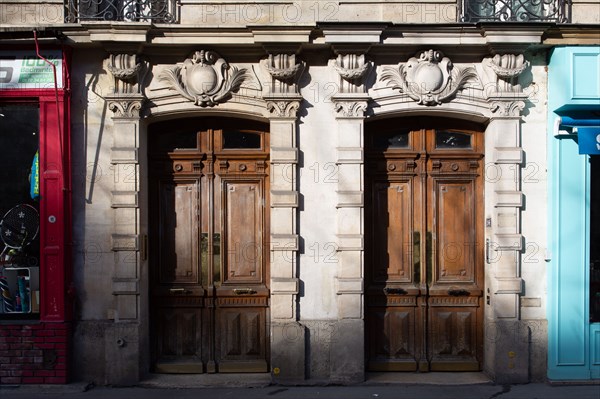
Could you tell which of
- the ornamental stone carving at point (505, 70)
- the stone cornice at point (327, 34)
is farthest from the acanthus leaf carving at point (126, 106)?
the ornamental stone carving at point (505, 70)

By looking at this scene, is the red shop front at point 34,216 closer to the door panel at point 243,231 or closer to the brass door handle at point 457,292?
the door panel at point 243,231

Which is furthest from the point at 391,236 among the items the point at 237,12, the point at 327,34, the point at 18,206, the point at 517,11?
the point at 18,206

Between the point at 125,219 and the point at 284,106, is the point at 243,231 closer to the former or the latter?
the point at 125,219

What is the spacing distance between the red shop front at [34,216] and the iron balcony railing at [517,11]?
16.9ft

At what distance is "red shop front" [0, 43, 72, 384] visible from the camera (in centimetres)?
830

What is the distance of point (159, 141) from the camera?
8.95 meters

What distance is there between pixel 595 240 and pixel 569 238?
0.42 metres

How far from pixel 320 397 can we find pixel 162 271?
2645 mm

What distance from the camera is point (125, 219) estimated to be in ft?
27.7

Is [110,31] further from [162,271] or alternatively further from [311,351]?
[311,351]

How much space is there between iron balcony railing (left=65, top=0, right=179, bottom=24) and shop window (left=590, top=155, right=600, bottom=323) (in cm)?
566

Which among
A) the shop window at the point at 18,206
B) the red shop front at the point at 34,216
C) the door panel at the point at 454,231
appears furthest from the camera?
the door panel at the point at 454,231

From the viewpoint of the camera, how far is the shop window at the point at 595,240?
28.3ft

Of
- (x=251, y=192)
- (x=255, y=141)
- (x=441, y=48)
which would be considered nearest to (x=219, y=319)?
(x=251, y=192)
